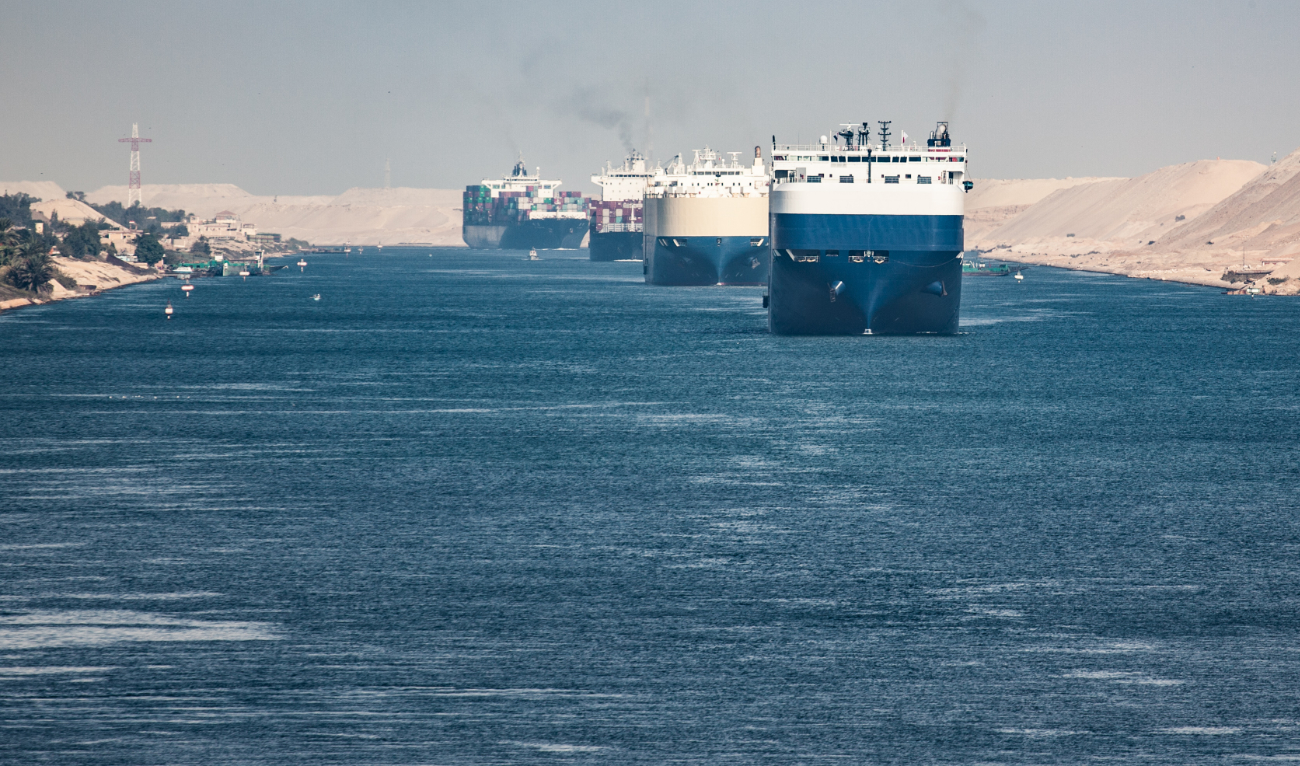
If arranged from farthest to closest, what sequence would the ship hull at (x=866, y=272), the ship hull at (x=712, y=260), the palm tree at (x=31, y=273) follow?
the ship hull at (x=712, y=260)
the palm tree at (x=31, y=273)
the ship hull at (x=866, y=272)

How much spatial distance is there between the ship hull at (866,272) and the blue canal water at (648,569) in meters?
10.9

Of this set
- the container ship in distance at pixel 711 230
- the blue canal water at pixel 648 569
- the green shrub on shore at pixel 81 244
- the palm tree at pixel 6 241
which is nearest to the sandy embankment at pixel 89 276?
the green shrub on shore at pixel 81 244

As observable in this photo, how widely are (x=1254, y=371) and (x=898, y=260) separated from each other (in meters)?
18.3

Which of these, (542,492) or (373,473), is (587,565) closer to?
(542,492)

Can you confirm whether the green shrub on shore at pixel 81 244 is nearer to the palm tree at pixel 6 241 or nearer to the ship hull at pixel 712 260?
the palm tree at pixel 6 241

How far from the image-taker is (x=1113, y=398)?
6600 cm

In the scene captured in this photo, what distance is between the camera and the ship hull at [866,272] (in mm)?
81625

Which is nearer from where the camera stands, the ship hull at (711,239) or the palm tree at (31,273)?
the palm tree at (31,273)

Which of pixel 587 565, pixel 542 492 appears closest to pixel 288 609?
pixel 587 565

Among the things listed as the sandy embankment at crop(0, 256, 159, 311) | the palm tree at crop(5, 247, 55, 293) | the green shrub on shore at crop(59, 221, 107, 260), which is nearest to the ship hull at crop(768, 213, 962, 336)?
the sandy embankment at crop(0, 256, 159, 311)

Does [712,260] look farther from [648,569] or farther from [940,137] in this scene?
[648,569]

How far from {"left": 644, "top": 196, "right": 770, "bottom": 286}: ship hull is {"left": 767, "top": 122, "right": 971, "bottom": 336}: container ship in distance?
60791 millimetres

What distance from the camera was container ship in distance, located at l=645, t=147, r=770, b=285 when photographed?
149750 mm

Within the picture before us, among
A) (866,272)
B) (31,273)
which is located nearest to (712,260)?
(31,273)
